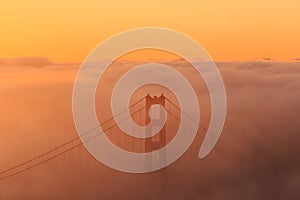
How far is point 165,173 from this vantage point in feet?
159

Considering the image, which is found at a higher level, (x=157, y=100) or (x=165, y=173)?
(x=157, y=100)

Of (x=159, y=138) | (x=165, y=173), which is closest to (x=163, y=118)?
(x=159, y=138)

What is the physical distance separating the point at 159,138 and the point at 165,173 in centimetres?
334

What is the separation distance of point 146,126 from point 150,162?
6.62 feet

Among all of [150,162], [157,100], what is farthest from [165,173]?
[157,100]

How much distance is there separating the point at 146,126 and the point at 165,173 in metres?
3.52

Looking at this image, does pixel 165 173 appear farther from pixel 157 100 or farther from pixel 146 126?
pixel 157 100

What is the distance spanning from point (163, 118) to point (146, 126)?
1604 mm

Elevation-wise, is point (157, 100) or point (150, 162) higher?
point (157, 100)

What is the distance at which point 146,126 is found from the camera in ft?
152

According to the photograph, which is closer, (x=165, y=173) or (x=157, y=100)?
(x=157, y=100)

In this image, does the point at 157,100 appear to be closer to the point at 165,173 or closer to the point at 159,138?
the point at 159,138

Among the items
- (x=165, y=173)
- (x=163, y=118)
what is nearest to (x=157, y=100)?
(x=163, y=118)

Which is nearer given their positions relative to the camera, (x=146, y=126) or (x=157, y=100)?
(x=157, y=100)
